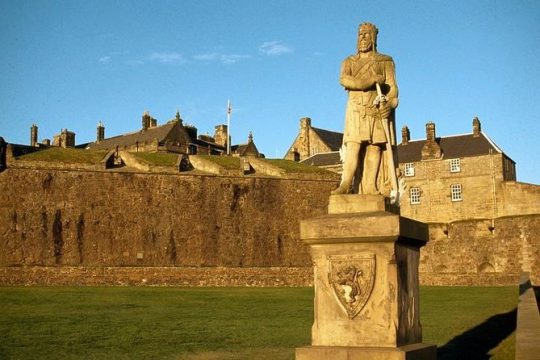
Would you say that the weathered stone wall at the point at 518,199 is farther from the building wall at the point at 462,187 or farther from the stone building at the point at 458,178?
the building wall at the point at 462,187

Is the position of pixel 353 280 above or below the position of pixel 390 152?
below

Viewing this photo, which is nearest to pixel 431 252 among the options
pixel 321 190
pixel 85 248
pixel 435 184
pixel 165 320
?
pixel 321 190

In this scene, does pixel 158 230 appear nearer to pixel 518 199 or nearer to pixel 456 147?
pixel 518 199

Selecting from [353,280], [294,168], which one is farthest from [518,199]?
[353,280]

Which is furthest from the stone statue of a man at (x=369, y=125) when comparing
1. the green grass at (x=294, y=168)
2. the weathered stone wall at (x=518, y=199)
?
the weathered stone wall at (x=518, y=199)

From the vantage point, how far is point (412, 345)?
7648 millimetres

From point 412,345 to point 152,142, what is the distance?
186 feet

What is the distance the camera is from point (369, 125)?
8.39 metres

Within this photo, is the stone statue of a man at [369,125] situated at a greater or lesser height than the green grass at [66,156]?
lesser

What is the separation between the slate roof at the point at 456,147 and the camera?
57188 mm

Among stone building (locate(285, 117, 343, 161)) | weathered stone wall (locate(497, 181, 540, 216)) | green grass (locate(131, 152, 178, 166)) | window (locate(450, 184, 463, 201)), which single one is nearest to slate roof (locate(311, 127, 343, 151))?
stone building (locate(285, 117, 343, 161))

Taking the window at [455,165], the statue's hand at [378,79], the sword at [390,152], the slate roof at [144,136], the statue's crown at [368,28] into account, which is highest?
the slate roof at [144,136]

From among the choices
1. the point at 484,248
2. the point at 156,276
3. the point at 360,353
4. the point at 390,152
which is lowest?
the point at 156,276

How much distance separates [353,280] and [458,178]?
2065 inches
